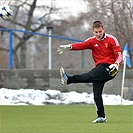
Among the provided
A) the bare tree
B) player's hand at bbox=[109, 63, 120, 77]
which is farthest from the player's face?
the bare tree

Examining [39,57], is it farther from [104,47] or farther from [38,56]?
[104,47]

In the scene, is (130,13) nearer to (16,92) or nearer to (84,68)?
(84,68)

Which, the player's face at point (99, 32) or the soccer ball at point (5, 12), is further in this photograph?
the soccer ball at point (5, 12)

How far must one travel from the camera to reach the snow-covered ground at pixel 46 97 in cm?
1983

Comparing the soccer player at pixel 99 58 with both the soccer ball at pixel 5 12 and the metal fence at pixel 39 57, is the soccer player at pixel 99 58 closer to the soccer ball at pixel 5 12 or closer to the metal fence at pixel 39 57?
the soccer ball at pixel 5 12

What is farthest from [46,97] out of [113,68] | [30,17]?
[30,17]

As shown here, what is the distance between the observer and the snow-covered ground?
19.8 m

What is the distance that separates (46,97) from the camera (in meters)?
20.6

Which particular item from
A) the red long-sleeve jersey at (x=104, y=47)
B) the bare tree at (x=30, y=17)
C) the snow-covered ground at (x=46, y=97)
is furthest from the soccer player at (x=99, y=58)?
the bare tree at (x=30, y=17)

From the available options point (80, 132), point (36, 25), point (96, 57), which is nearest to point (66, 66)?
Answer: point (96, 57)

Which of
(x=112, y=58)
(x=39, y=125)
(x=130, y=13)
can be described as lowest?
(x=39, y=125)

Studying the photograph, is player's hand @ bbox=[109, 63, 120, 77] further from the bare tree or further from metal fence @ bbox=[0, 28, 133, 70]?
the bare tree

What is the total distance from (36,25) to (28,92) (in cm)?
2253

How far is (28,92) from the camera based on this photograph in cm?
2072
